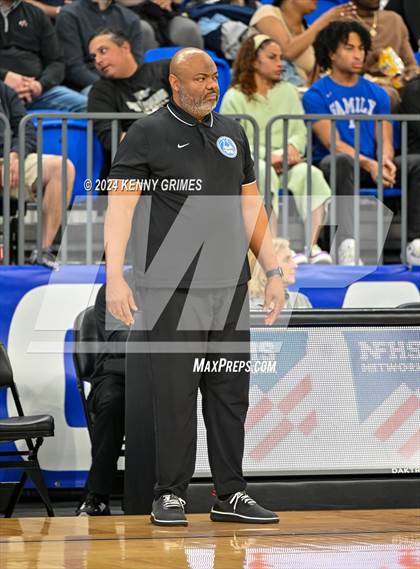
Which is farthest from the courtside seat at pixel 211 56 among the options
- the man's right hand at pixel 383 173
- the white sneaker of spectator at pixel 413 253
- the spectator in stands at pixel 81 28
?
the white sneaker of spectator at pixel 413 253

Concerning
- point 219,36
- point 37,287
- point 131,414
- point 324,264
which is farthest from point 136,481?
point 219,36

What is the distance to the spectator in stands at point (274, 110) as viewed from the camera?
830cm

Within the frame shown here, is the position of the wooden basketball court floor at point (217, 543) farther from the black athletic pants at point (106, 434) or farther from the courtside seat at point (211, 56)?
the courtside seat at point (211, 56)

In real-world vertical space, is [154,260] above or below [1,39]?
below

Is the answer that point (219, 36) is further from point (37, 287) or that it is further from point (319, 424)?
point (319, 424)

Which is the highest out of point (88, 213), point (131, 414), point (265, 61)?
point (265, 61)

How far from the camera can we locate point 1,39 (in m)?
9.54

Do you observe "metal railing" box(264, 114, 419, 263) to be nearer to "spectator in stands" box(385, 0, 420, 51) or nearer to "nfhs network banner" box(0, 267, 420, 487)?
"nfhs network banner" box(0, 267, 420, 487)

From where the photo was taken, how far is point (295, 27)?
10.9 meters

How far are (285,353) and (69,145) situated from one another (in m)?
2.61

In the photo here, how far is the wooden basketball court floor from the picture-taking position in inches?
172

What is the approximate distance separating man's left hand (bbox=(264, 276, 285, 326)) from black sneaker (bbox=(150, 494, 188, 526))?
0.88 m

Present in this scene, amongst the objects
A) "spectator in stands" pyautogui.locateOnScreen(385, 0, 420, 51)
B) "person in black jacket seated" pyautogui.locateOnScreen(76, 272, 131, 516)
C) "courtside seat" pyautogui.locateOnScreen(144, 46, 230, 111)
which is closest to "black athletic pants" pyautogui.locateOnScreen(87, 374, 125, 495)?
"person in black jacket seated" pyautogui.locateOnScreen(76, 272, 131, 516)

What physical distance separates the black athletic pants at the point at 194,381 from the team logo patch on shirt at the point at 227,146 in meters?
0.57
